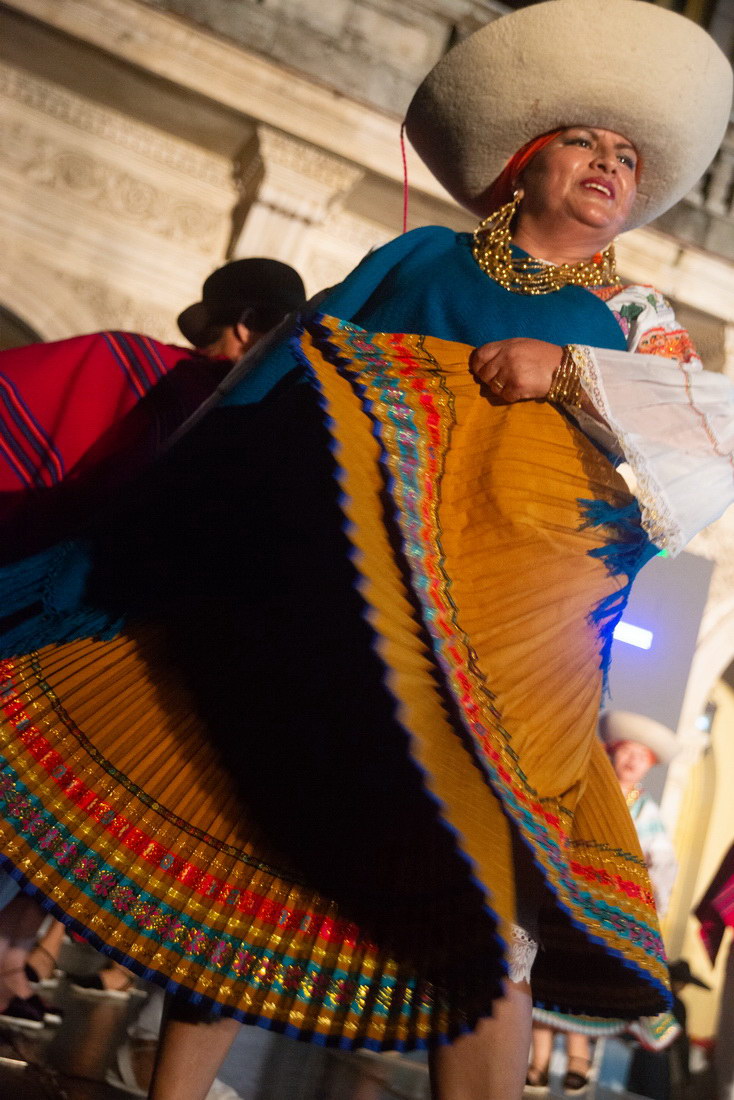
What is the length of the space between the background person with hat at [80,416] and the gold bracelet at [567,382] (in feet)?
2.96

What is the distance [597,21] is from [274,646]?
1.13 meters

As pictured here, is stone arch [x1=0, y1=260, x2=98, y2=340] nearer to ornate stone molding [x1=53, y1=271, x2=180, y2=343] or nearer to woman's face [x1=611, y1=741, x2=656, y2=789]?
ornate stone molding [x1=53, y1=271, x2=180, y2=343]

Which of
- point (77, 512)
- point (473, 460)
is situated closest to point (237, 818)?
point (473, 460)

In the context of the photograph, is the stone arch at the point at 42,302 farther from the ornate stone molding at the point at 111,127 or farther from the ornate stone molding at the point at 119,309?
the ornate stone molding at the point at 111,127

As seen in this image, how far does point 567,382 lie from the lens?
53.4 inches

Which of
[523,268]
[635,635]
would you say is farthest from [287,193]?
[523,268]

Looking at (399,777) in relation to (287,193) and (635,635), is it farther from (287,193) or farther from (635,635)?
(287,193)

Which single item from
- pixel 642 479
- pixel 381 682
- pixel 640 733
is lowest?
pixel 640 733

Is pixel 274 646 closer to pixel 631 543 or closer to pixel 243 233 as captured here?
pixel 631 543

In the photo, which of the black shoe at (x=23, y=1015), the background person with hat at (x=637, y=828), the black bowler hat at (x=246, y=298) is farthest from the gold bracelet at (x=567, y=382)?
the background person with hat at (x=637, y=828)

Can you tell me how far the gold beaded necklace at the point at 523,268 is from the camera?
162 cm

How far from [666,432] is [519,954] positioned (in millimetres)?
648

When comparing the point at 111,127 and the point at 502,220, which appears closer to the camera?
the point at 502,220

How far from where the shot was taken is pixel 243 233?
18.0 feet
